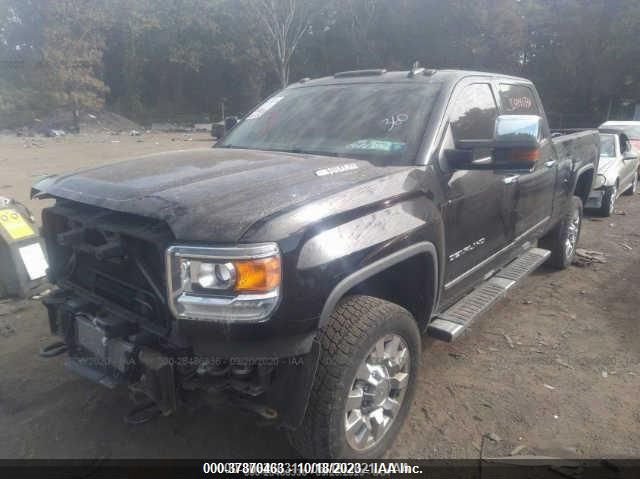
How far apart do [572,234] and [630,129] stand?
8.55 m

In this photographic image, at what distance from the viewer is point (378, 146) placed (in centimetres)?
309

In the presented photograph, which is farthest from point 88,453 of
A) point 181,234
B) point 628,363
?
point 628,363

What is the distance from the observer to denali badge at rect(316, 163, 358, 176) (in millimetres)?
2662

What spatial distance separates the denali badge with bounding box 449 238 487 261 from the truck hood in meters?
0.81

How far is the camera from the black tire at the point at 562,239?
5344 mm

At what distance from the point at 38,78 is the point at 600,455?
39203 millimetres

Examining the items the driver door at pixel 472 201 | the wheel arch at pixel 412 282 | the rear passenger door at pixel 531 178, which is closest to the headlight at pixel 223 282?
the wheel arch at pixel 412 282

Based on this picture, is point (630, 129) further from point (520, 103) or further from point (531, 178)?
point (531, 178)

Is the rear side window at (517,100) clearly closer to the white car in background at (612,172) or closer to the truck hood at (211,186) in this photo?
the truck hood at (211,186)

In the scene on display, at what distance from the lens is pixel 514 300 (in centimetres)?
490

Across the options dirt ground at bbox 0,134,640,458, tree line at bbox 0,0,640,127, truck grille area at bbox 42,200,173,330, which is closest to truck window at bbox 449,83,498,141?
dirt ground at bbox 0,134,640,458

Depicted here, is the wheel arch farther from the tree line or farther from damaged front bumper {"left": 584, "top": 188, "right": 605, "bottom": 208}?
the tree line

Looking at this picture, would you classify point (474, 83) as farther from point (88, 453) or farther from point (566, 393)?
point (88, 453)

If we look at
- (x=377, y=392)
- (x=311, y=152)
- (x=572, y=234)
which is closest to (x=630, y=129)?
(x=572, y=234)
